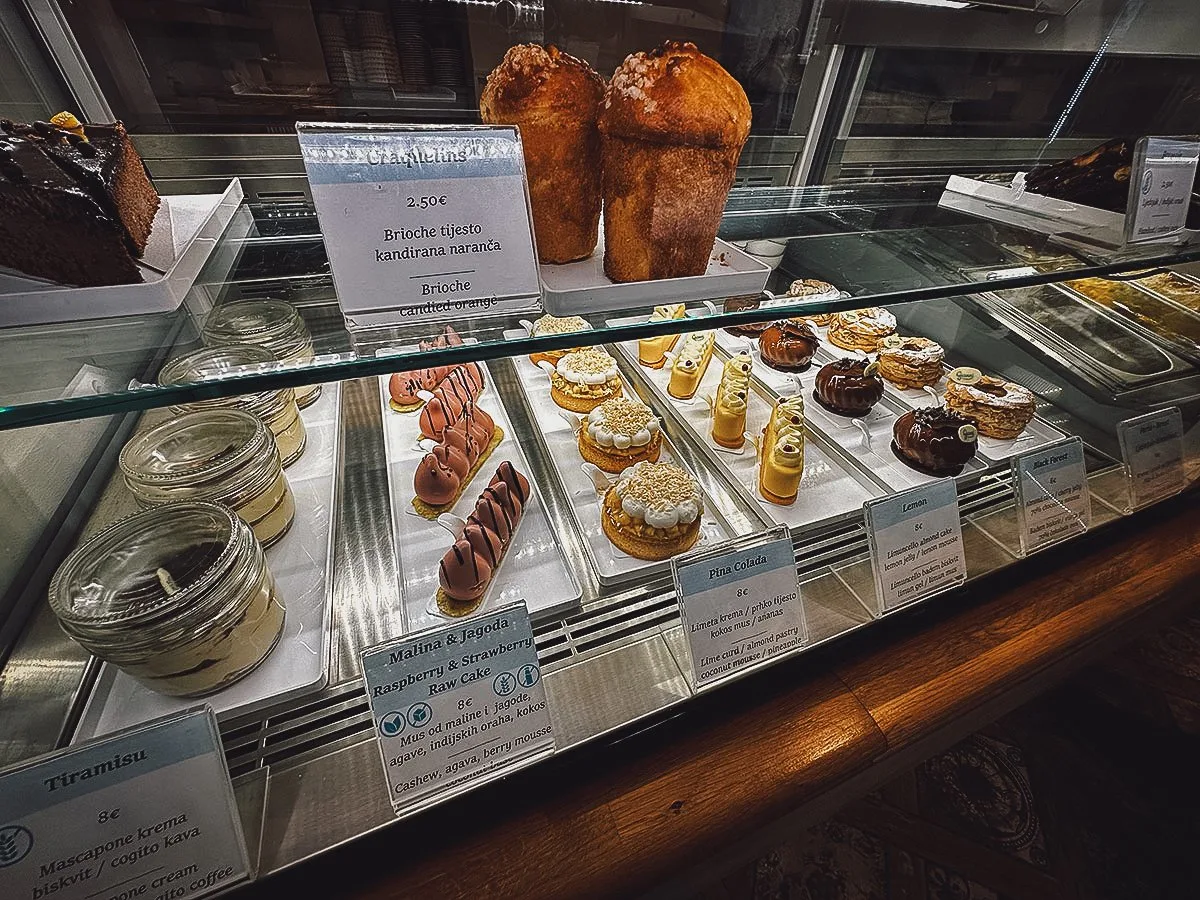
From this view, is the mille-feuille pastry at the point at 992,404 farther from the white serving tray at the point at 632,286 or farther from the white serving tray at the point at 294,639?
the white serving tray at the point at 294,639

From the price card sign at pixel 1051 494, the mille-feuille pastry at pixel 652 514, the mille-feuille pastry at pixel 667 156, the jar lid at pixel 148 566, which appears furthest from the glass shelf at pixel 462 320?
the mille-feuille pastry at pixel 652 514

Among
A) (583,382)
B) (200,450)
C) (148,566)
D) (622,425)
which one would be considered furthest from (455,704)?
(583,382)

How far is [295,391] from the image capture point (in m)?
1.46

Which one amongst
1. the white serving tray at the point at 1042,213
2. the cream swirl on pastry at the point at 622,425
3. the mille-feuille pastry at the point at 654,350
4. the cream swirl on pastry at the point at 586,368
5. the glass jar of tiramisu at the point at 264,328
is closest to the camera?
the glass jar of tiramisu at the point at 264,328

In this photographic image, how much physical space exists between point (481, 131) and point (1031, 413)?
1789 millimetres

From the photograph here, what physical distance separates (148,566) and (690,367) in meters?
1.39

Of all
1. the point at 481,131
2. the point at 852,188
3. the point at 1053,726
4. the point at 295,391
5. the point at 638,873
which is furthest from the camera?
the point at 1053,726

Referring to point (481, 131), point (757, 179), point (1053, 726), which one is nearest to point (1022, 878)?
point (1053, 726)

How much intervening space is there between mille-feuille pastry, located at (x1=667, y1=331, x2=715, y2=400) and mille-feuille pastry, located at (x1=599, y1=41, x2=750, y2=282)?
0.80 meters

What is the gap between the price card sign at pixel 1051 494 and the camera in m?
1.24

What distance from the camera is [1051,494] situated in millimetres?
1275

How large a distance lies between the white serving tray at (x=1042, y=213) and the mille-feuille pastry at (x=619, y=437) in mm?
955

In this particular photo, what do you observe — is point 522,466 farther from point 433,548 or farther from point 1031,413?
point 1031,413

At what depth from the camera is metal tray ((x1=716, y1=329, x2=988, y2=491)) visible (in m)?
1.54
